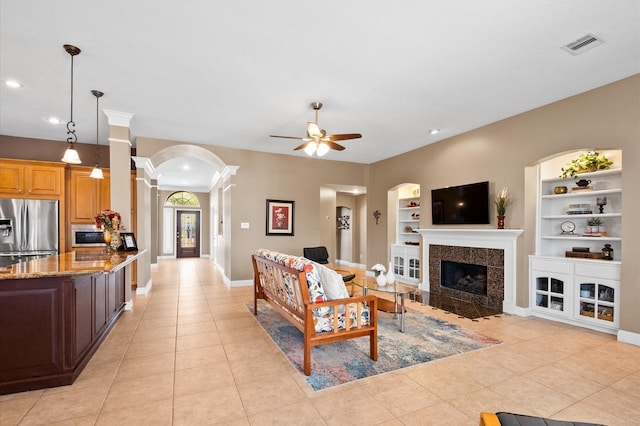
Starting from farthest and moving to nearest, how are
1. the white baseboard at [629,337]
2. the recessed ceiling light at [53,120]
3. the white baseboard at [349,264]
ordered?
1. the white baseboard at [349,264]
2. the recessed ceiling light at [53,120]
3. the white baseboard at [629,337]

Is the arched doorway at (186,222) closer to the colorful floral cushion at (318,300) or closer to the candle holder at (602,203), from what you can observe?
the colorful floral cushion at (318,300)

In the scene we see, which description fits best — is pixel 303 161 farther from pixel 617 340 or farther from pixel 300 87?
pixel 617 340

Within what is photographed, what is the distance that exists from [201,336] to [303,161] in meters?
4.58

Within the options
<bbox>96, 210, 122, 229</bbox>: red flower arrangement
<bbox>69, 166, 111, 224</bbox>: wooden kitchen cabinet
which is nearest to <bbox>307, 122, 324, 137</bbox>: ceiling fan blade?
<bbox>96, 210, 122, 229</bbox>: red flower arrangement

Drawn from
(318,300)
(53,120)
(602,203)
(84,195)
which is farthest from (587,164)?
(84,195)

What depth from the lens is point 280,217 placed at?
691cm

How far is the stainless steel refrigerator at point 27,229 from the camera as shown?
16.6 ft

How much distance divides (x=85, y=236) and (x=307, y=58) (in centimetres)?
529

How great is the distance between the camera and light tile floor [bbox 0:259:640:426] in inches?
82.7

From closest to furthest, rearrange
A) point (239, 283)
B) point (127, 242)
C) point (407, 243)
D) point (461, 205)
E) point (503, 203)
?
point (127, 242) → point (503, 203) → point (461, 205) → point (239, 283) → point (407, 243)

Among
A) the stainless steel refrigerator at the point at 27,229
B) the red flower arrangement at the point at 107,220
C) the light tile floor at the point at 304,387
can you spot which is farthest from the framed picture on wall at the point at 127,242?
the stainless steel refrigerator at the point at 27,229

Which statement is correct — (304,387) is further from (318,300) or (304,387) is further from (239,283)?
(239,283)

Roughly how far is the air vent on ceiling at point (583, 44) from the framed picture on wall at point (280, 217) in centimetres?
527

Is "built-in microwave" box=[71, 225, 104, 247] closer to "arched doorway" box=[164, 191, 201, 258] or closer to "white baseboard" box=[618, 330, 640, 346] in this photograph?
"arched doorway" box=[164, 191, 201, 258]
